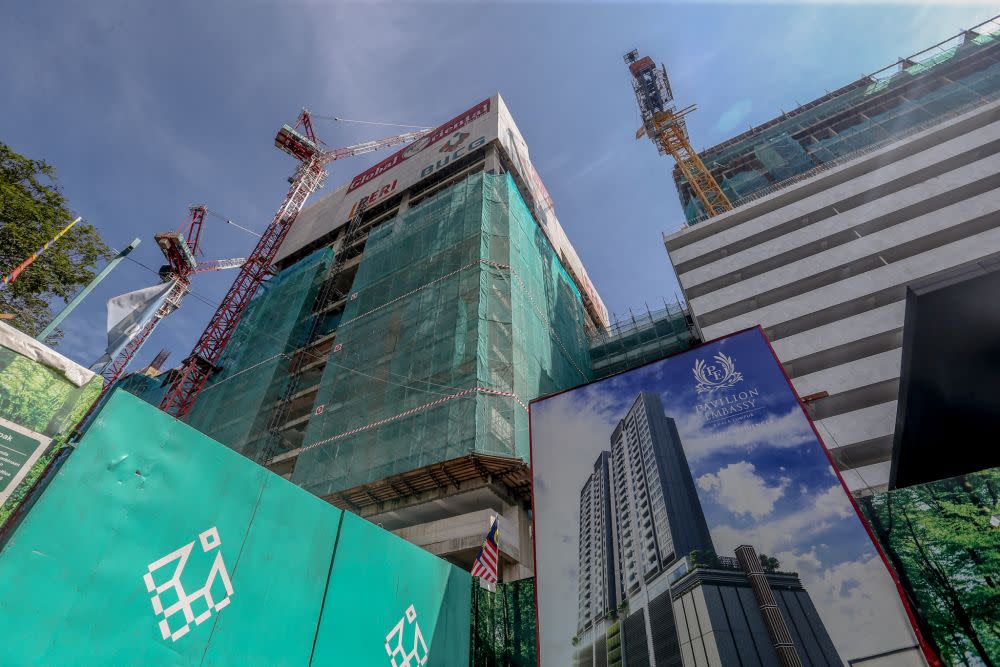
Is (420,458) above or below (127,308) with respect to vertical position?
below

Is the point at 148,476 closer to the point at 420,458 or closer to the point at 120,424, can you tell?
the point at 120,424

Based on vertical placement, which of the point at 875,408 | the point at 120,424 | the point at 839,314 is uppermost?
the point at 839,314

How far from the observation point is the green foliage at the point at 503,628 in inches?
401

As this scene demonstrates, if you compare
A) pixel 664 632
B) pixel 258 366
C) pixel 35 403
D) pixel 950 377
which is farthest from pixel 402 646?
pixel 258 366

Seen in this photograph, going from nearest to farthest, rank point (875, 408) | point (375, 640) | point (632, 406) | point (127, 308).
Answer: point (375, 640) < point (632, 406) < point (127, 308) < point (875, 408)

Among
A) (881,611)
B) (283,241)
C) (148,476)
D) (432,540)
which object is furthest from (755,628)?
(283,241)

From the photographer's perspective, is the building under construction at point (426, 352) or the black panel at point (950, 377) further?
the building under construction at point (426, 352)

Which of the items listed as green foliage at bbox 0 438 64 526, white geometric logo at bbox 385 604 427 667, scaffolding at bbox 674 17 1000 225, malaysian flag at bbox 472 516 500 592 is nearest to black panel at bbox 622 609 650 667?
malaysian flag at bbox 472 516 500 592

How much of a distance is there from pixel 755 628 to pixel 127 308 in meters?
19.6

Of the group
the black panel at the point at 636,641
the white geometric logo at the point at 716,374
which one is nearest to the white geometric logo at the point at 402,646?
the black panel at the point at 636,641

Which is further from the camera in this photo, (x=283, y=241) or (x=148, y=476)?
(x=283, y=241)

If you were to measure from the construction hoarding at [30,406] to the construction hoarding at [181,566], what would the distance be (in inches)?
19.0

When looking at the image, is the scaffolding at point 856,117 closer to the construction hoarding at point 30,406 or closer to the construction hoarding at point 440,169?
the construction hoarding at point 440,169

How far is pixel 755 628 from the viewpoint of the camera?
26.9ft
